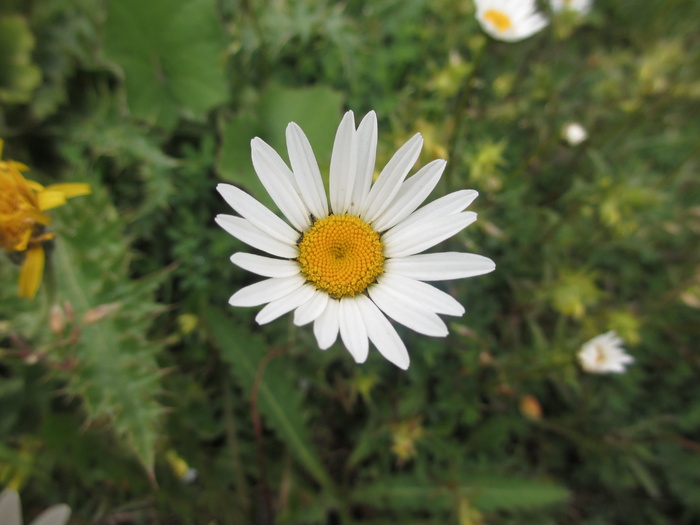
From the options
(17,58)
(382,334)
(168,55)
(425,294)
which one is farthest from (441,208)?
Answer: (17,58)

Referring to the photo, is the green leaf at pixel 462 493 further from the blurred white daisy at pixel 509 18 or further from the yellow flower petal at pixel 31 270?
the blurred white daisy at pixel 509 18

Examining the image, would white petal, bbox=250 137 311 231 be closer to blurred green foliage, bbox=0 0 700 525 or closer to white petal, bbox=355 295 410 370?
white petal, bbox=355 295 410 370

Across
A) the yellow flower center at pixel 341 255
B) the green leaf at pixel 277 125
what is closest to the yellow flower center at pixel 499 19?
the green leaf at pixel 277 125

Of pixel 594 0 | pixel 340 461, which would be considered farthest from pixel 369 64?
pixel 340 461

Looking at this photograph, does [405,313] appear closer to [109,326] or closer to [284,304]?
[284,304]

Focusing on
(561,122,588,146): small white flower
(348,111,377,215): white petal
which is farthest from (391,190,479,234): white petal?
(561,122,588,146): small white flower

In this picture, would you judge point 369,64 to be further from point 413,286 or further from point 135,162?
point 413,286
